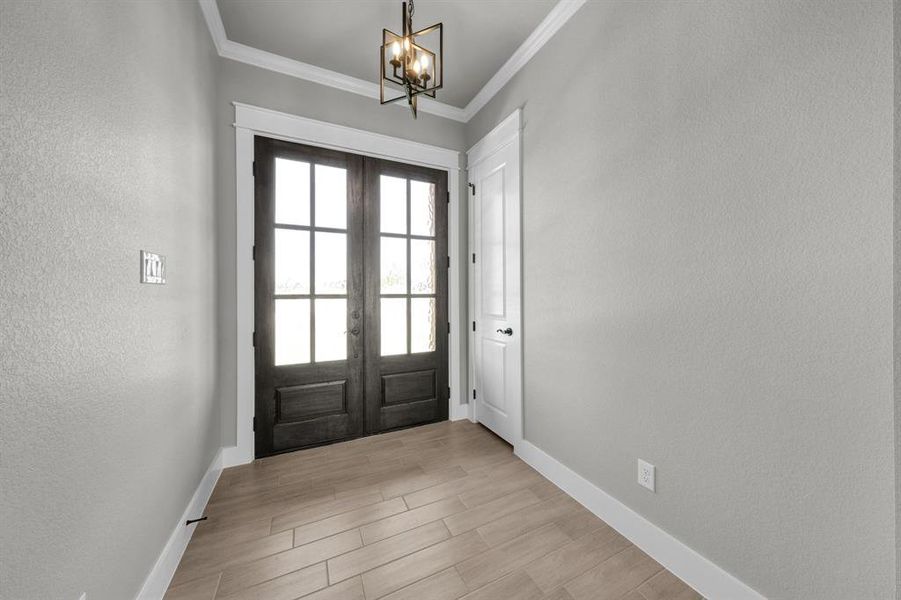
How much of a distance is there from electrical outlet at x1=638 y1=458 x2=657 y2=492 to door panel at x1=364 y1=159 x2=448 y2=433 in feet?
6.01

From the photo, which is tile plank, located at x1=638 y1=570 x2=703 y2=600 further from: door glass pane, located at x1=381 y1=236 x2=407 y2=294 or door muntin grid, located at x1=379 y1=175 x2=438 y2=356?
door glass pane, located at x1=381 y1=236 x2=407 y2=294

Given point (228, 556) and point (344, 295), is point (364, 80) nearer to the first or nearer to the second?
point (344, 295)

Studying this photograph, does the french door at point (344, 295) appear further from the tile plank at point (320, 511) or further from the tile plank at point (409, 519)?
the tile plank at point (409, 519)

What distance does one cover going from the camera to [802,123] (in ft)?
3.69

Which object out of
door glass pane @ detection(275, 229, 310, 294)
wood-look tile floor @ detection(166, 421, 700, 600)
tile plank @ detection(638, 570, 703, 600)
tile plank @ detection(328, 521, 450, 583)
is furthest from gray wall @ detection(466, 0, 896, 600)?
door glass pane @ detection(275, 229, 310, 294)

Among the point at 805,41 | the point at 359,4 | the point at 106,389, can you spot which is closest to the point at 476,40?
the point at 359,4

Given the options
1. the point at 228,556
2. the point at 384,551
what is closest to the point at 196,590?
the point at 228,556

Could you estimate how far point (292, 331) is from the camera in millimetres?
2621

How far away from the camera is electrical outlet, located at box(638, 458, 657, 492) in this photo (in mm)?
1584

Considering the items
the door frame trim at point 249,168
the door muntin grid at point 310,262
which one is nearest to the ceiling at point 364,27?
the door frame trim at point 249,168

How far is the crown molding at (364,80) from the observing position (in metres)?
2.09

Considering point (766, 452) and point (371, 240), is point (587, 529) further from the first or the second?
point (371, 240)

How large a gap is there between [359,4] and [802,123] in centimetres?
230

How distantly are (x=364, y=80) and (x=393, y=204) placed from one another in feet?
3.28
